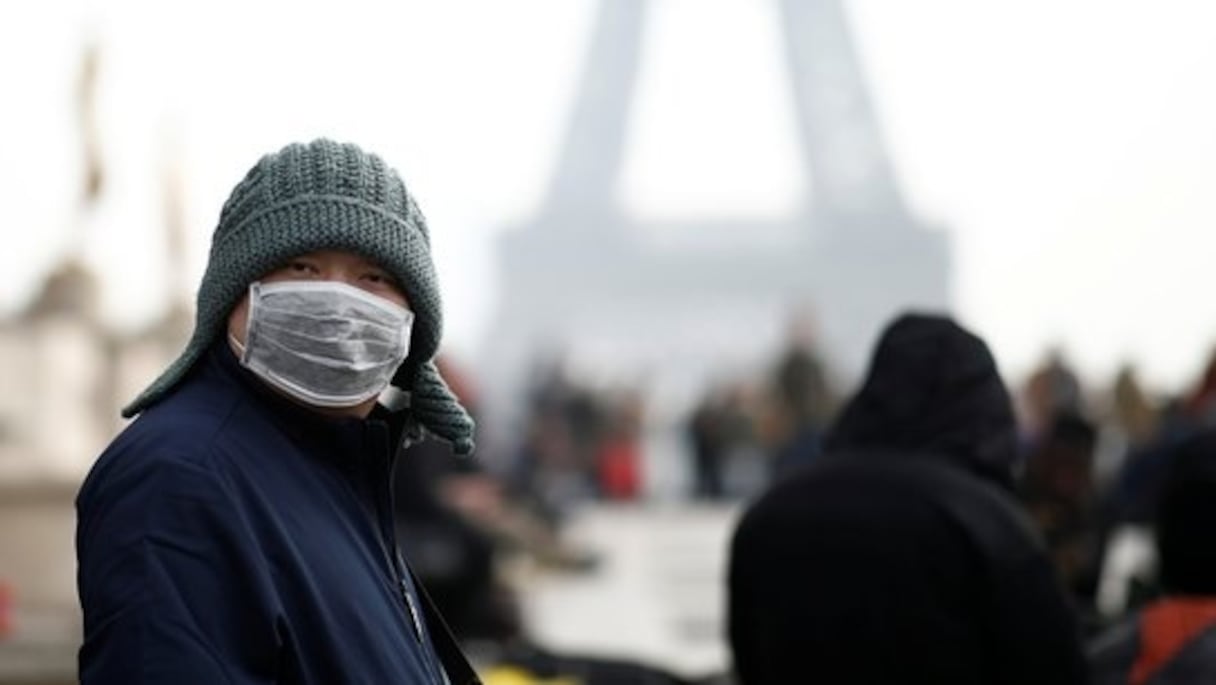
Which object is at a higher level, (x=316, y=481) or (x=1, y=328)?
(x=316, y=481)

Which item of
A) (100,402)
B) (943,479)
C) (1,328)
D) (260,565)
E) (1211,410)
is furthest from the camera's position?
(100,402)

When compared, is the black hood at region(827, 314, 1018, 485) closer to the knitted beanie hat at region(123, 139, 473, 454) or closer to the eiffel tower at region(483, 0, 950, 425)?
the knitted beanie hat at region(123, 139, 473, 454)

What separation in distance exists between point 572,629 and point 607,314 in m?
62.3

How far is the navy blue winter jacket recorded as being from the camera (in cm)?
247

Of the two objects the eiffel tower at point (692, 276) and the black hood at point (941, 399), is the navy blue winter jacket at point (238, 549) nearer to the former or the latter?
the black hood at point (941, 399)

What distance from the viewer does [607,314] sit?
76.1m

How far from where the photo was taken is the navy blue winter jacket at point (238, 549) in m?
2.47

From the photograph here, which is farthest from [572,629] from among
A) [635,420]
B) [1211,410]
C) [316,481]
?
[635,420]

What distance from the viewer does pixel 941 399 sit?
14.7 ft

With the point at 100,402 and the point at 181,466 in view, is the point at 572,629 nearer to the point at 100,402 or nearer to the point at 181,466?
the point at 100,402

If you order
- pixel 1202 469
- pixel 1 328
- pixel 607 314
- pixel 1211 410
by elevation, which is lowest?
pixel 607 314

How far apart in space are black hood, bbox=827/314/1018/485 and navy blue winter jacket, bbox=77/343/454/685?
6.07 feet

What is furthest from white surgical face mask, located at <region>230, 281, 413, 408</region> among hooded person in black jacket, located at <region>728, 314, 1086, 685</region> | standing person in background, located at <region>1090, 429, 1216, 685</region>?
standing person in background, located at <region>1090, 429, 1216, 685</region>

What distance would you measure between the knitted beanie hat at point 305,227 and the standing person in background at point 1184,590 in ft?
6.98
